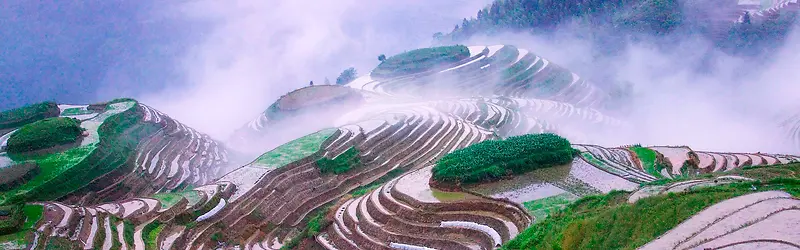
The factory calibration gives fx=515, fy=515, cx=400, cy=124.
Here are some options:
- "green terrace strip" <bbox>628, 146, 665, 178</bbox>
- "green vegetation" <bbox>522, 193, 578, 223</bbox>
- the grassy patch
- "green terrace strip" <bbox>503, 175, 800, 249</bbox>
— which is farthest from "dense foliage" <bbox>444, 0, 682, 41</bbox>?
the grassy patch

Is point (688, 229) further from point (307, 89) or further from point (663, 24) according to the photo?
point (663, 24)

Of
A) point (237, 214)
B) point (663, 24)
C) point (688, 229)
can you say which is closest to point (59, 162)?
point (237, 214)

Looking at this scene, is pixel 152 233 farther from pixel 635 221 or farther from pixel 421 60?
pixel 421 60

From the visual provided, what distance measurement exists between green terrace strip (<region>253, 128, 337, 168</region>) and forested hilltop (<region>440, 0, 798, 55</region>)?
115 feet

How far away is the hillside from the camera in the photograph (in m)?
10.3

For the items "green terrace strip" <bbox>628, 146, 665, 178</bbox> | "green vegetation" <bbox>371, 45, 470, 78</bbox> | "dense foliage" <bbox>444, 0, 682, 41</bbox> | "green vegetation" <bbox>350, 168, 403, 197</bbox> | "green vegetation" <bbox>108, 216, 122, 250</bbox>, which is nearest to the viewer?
"green vegetation" <bbox>108, 216, 122, 250</bbox>

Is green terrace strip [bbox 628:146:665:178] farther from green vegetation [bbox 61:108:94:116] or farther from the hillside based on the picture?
green vegetation [bbox 61:108:94:116]

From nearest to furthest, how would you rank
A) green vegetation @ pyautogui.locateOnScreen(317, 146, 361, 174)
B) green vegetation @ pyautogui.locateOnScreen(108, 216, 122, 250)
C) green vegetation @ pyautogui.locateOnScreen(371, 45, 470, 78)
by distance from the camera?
1. green vegetation @ pyautogui.locateOnScreen(108, 216, 122, 250)
2. green vegetation @ pyautogui.locateOnScreen(317, 146, 361, 174)
3. green vegetation @ pyautogui.locateOnScreen(371, 45, 470, 78)

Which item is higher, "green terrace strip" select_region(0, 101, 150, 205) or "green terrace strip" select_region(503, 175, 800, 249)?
"green terrace strip" select_region(0, 101, 150, 205)

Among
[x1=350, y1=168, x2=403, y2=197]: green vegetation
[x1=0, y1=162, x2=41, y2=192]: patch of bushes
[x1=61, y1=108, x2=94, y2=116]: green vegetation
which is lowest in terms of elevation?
[x1=350, y1=168, x2=403, y2=197]: green vegetation

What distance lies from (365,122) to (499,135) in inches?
319

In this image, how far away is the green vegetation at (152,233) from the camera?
1566cm

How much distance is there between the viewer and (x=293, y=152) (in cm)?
2436

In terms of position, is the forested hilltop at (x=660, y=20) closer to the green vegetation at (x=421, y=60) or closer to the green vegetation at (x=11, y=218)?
the green vegetation at (x=421, y=60)
